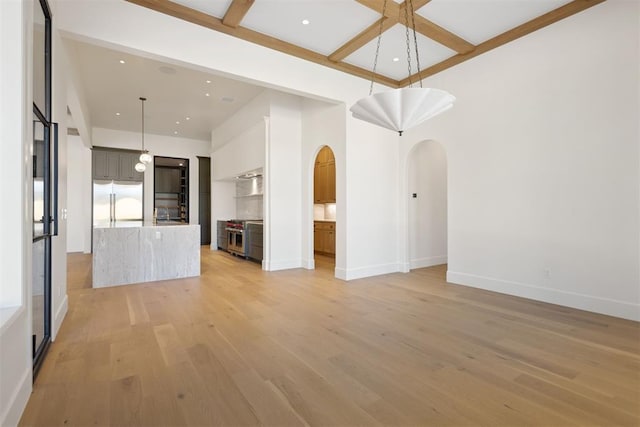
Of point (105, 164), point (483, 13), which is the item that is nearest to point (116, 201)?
point (105, 164)

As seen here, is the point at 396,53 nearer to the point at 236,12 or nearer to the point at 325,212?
the point at 236,12

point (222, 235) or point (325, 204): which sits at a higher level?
point (325, 204)

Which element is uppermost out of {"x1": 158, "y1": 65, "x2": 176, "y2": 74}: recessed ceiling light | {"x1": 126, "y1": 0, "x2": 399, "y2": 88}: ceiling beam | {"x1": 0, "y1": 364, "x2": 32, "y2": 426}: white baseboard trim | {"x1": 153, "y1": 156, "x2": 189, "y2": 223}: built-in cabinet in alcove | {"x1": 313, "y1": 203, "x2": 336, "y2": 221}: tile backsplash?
{"x1": 158, "y1": 65, "x2": 176, "y2": 74}: recessed ceiling light

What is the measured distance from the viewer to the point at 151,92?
249 inches

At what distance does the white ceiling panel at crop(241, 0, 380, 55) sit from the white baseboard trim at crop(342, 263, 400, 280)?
11.2 ft

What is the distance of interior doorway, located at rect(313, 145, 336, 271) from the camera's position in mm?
7707

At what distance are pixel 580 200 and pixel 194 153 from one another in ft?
32.3

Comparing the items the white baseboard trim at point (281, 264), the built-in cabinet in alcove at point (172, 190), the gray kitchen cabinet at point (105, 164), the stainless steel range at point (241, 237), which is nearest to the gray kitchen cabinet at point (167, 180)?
the built-in cabinet in alcove at point (172, 190)

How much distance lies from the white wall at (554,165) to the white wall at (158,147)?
7.92 metres

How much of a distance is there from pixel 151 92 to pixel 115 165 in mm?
3825

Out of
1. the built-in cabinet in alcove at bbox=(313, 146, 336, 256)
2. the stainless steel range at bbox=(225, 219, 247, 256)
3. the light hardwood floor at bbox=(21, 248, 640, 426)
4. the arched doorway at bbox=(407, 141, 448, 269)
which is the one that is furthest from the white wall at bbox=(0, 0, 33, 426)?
the built-in cabinet in alcove at bbox=(313, 146, 336, 256)

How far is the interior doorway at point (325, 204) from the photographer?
7.71m

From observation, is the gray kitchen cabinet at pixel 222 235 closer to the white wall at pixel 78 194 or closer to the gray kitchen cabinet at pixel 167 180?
the gray kitchen cabinet at pixel 167 180

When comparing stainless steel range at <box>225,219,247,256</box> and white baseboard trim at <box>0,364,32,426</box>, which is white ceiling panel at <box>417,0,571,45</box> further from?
stainless steel range at <box>225,219,247,256</box>
